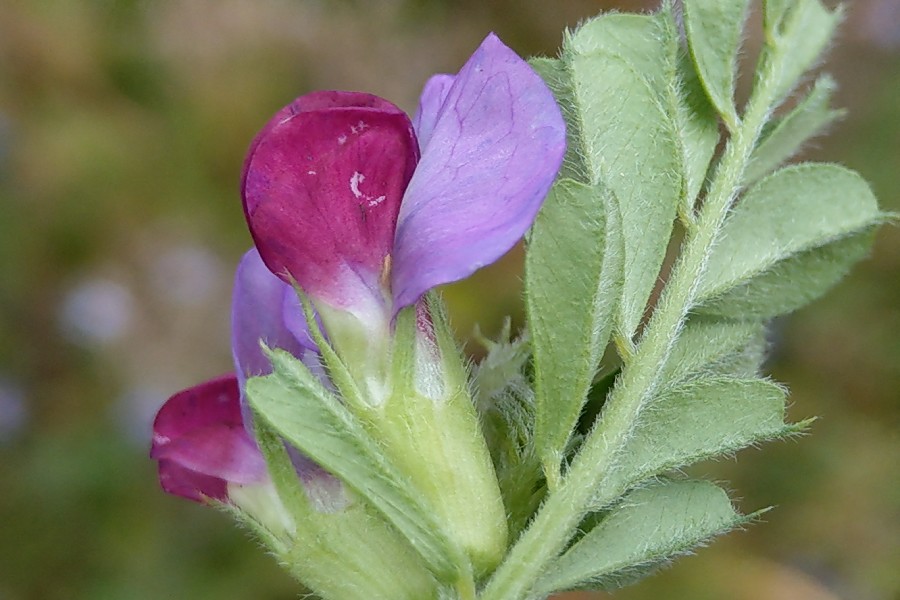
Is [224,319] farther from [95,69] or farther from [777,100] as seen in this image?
[777,100]

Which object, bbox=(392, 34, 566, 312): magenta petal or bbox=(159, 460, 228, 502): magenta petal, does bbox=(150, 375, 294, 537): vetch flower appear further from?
bbox=(392, 34, 566, 312): magenta petal

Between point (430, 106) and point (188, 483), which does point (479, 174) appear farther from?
point (188, 483)

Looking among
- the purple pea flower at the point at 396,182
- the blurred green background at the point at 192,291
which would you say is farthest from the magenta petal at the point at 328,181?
the blurred green background at the point at 192,291

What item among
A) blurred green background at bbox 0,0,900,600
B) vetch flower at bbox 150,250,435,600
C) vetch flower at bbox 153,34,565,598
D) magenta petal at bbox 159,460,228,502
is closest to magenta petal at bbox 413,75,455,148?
vetch flower at bbox 153,34,565,598

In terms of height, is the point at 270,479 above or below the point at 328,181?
below

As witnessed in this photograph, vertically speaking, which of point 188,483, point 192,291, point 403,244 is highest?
point 403,244

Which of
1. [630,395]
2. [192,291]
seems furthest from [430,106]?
[192,291]

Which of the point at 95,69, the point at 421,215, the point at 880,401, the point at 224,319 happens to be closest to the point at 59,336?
the point at 224,319
